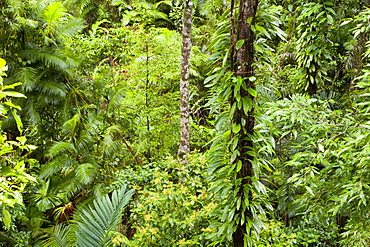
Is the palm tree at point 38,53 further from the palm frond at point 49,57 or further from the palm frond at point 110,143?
the palm frond at point 110,143

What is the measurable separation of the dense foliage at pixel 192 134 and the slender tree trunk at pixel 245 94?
0.01m

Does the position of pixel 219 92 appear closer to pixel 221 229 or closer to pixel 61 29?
pixel 221 229

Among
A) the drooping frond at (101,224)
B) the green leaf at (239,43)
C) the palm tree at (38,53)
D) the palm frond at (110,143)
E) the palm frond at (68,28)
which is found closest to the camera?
the green leaf at (239,43)

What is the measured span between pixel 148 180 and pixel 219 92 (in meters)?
2.15

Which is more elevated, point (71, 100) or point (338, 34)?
point (338, 34)

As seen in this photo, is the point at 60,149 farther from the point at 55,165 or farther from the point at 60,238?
the point at 60,238

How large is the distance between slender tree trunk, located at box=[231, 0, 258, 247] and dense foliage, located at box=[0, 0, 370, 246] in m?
0.01

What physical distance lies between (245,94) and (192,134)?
3302mm

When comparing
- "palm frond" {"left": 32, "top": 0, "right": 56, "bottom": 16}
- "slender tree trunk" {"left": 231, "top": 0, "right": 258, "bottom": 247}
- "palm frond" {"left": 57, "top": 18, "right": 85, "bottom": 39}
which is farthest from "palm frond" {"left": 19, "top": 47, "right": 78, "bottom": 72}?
"slender tree trunk" {"left": 231, "top": 0, "right": 258, "bottom": 247}

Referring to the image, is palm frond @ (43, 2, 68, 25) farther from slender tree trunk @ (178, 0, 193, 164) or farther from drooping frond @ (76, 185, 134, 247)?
drooping frond @ (76, 185, 134, 247)

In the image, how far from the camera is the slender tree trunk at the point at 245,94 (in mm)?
2213

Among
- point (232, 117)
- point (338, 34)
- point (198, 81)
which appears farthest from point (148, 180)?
point (198, 81)

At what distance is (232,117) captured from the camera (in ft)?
7.59

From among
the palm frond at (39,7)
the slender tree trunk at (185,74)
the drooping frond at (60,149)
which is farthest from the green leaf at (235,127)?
the palm frond at (39,7)
